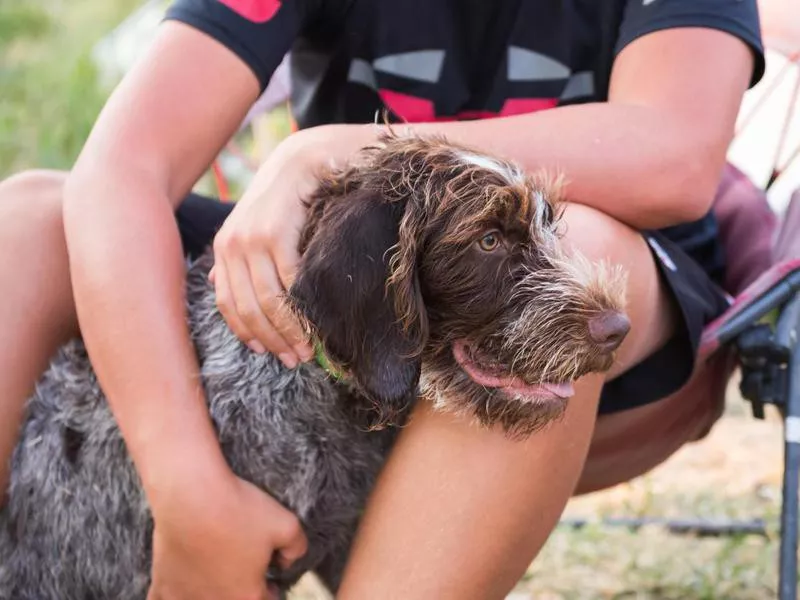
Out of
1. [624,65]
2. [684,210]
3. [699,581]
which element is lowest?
[699,581]

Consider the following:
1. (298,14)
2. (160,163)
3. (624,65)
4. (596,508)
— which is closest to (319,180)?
(160,163)

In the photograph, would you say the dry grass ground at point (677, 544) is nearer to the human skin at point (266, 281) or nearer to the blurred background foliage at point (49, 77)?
the human skin at point (266, 281)

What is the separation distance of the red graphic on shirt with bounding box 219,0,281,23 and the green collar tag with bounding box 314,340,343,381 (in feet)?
2.67

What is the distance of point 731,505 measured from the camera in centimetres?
409

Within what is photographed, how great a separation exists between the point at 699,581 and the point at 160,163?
2155 millimetres

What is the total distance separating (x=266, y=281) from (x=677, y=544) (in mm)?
2254

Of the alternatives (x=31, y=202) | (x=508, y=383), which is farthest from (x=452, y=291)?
(x=31, y=202)

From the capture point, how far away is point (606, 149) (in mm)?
2232

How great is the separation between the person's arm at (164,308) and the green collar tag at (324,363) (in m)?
0.25

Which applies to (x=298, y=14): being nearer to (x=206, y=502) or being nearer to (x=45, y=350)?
(x=45, y=350)

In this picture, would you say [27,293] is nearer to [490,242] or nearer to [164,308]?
[164,308]

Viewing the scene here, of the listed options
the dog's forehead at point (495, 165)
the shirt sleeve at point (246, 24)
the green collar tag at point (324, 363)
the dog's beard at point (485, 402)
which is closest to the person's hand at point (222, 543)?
the green collar tag at point (324, 363)

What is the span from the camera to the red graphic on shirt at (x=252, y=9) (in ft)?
8.00

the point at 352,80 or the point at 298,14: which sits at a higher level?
the point at 298,14
